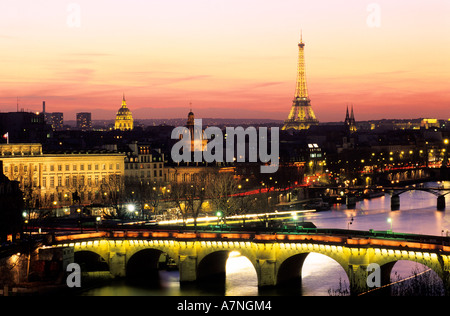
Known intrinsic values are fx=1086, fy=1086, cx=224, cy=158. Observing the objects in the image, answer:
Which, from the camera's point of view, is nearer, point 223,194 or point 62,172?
point 223,194

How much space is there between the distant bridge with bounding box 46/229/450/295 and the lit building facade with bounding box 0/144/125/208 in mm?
25200

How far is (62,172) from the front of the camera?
283ft

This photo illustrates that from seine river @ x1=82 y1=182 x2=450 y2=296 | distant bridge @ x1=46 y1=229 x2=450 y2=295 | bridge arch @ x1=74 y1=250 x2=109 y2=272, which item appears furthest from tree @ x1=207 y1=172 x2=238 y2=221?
distant bridge @ x1=46 y1=229 x2=450 y2=295

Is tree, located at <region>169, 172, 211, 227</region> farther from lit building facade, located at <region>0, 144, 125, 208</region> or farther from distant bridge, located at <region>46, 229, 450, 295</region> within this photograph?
distant bridge, located at <region>46, 229, 450, 295</region>

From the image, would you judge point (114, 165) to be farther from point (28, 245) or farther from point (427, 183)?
point (427, 183)

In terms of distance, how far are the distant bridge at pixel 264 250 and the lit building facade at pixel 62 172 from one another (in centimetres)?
2520

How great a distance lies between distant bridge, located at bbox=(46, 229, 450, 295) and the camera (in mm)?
46469

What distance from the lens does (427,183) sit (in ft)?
425

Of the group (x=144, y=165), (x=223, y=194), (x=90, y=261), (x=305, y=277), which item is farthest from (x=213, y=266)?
(x=144, y=165)

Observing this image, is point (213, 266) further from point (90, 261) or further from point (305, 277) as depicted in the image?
point (90, 261)

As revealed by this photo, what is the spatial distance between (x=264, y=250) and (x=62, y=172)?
127ft

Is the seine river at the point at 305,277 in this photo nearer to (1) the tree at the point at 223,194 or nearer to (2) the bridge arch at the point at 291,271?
(2) the bridge arch at the point at 291,271
